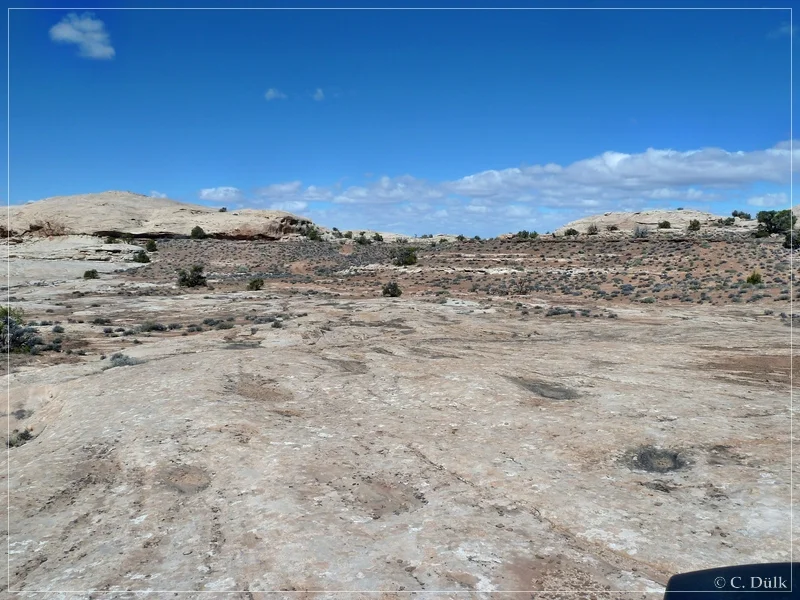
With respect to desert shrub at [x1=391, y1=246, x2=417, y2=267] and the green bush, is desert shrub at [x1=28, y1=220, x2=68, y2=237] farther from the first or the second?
desert shrub at [x1=391, y1=246, x2=417, y2=267]

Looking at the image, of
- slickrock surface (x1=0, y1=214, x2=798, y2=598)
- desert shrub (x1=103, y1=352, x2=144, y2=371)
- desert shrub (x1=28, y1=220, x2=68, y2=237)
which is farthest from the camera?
desert shrub (x1=28, y1=220, x2=68, y2=237)

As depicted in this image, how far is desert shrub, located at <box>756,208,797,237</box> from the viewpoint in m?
52.8

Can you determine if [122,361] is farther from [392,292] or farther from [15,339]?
[392,292]

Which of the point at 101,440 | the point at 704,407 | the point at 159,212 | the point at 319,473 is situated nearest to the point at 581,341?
the point at 704,407

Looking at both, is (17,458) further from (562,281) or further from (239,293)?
(562,281)

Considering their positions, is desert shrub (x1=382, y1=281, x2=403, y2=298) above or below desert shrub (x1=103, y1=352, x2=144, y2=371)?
above

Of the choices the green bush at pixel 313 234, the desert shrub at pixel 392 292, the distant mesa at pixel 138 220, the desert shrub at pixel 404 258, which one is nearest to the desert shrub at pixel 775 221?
the desert shrub at pixel 404 258

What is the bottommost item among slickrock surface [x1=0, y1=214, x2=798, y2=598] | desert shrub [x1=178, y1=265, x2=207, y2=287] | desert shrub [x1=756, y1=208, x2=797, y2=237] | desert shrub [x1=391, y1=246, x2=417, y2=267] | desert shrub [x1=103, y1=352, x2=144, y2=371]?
slickrock surface [x1=0, y1=214, x2=798, y2=598]

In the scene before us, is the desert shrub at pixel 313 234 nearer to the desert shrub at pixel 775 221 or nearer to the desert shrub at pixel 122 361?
the desert shrub at pixel 775 221

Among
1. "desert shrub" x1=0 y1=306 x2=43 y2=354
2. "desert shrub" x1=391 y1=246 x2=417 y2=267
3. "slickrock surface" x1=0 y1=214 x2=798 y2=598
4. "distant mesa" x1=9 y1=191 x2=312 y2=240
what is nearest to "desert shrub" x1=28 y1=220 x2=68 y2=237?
"distant mesa" x1=9 y1=191 x2=312 y2=240

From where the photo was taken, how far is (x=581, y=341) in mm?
17516

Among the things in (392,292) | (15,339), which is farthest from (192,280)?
(15,339)

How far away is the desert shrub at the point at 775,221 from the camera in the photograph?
5278 centimetres

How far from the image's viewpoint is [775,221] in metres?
53.9
